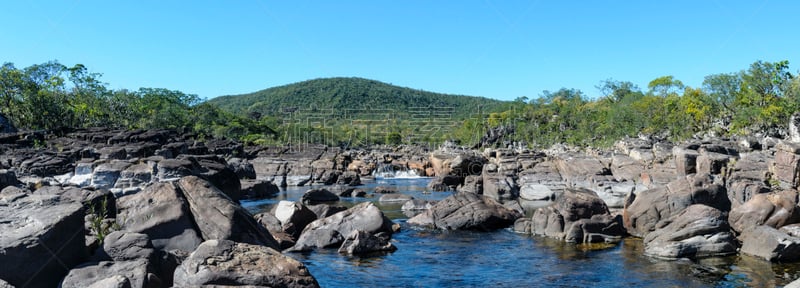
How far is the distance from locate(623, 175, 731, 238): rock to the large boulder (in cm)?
61

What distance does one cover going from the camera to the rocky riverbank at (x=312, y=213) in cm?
923

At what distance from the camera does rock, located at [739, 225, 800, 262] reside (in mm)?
14570

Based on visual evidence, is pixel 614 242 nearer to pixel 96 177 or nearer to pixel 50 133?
pixel 96 177

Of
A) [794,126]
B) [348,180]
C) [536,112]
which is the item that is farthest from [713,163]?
[536,112]

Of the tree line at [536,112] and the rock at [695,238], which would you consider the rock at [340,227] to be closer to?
the rock at [695,238]

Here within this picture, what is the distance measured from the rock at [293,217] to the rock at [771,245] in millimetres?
13886

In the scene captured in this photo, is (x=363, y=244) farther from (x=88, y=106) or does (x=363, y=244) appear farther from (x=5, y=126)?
(x=88, y=106)

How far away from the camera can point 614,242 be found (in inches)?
710

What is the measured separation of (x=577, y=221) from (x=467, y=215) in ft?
14.9

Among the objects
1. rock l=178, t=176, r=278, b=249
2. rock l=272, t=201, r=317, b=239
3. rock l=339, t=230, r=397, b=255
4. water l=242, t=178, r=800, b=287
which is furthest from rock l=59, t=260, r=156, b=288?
rock l=272, t=201, r=317, b=239

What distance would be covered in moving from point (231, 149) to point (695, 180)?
171 ft

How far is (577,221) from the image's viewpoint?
18859 mm

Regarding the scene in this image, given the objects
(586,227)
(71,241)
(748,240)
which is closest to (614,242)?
(586,227)

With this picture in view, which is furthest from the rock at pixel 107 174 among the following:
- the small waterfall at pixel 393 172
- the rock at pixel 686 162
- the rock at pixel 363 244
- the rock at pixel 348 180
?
the rock at pixel 686 162
